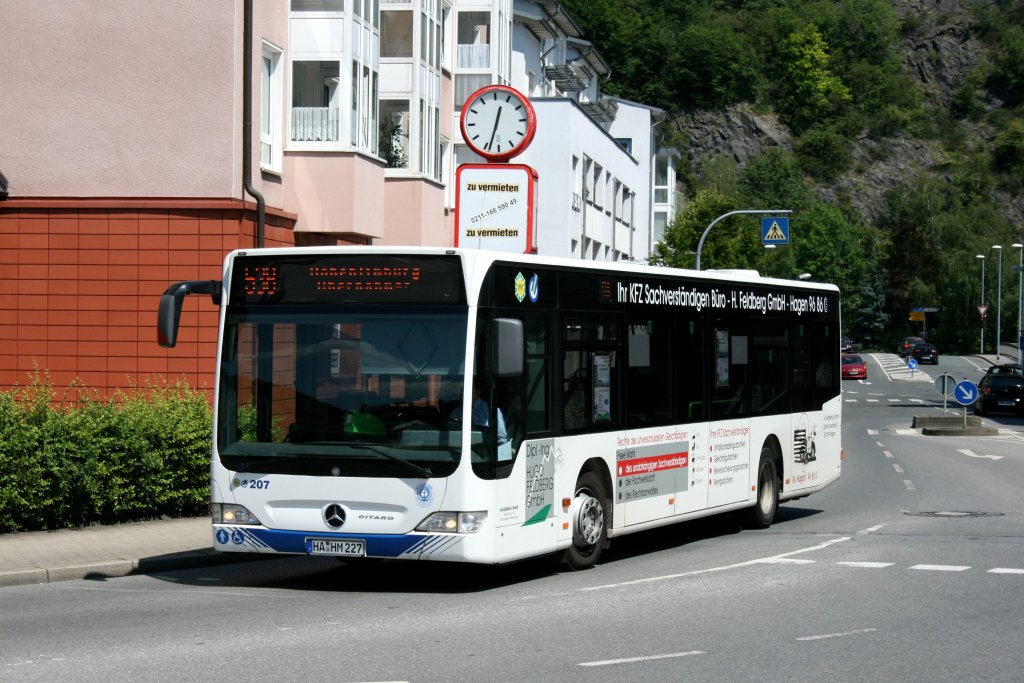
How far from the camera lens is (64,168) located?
21.3m

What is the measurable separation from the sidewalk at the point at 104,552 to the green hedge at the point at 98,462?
215mm

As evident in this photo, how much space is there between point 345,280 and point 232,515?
199 cm

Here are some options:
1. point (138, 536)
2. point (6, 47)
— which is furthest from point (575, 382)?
point (6, 47)

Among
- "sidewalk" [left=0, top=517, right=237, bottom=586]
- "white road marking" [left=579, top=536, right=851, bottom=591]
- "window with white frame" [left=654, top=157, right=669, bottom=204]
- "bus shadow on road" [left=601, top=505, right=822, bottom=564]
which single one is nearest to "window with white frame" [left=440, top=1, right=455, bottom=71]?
"bus shadow on road" [left=601, top=505, right=822, bottom=564]

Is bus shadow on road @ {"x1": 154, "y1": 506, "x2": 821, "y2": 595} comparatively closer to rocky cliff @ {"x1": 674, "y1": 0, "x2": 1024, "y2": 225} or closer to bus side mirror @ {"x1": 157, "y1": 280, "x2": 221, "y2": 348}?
bus side mirror @ {"x1": 157, "y1": 280, "x2": 221, "y2": 348}

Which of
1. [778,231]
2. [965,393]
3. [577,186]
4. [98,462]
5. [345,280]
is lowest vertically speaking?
[98,462]

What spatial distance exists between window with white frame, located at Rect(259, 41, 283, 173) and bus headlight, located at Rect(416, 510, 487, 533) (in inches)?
503

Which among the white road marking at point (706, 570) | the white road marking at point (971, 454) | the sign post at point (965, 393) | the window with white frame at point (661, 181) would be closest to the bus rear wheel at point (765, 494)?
the white road marking at point (706, 570)

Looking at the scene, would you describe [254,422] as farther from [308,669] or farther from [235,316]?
[308,669]

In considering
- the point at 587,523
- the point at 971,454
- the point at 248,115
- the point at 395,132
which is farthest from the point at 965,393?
the point at 587,523

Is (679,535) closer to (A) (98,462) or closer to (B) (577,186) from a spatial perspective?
(A) (98,462)

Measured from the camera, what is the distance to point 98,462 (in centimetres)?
1486

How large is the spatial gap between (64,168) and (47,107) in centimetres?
90

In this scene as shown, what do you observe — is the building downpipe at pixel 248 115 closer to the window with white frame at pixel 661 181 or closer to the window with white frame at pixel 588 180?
the window with white frame at pixel 588 180
